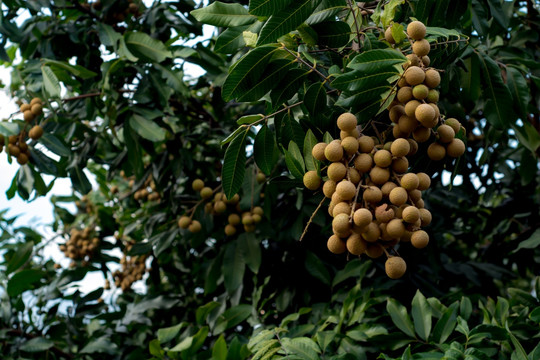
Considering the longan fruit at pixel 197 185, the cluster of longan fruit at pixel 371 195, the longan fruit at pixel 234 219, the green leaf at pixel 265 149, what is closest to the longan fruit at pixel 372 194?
the cluster of longan fruit at pixel 371 195

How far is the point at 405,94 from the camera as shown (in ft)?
3.11

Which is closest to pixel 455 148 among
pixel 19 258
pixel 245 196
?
pixel 245 196

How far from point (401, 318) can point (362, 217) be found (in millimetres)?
707

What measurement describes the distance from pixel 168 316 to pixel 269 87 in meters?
1.60

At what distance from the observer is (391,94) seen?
3.22 ft

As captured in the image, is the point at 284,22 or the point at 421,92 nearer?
the point at 421,92

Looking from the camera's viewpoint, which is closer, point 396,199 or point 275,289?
point 396,199

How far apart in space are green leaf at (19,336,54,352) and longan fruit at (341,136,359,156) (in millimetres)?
1539

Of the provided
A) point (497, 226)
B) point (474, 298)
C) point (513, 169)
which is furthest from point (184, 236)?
point (513, 169)

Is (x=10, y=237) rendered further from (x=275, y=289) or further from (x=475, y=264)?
(x=475, y=264)

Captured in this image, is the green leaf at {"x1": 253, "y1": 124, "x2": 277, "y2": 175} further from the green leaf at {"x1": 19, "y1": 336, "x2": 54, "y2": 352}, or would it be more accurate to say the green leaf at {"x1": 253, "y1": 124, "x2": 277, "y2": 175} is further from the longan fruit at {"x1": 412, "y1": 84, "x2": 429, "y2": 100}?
the green leaf at {"x1": 19, "y1": 336, "x2": 54, "y2": 352}

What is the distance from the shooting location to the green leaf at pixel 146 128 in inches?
76.5

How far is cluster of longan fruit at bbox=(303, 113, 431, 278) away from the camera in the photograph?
2.91ft

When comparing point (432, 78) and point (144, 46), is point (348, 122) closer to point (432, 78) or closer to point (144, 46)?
point (432, 78)
